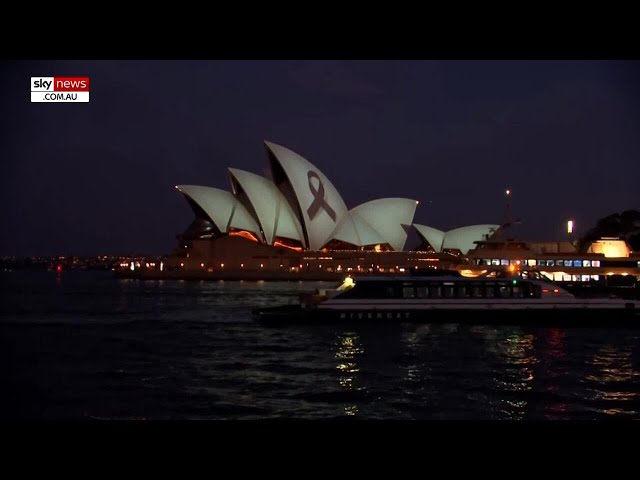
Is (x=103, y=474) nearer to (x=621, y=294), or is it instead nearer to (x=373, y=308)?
(x=373, y=308)

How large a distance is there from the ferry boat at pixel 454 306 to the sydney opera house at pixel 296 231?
33.6m

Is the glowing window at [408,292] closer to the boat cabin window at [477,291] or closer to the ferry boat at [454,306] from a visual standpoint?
the ferry boat at [454,306]

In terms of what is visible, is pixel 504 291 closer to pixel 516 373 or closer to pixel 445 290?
pixel 445 290

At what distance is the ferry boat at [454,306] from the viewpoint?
1817 cm

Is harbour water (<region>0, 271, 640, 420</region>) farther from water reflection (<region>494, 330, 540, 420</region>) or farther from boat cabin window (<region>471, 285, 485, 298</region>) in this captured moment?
boat cabin window (<region>471, 285, 485, 298</region>)

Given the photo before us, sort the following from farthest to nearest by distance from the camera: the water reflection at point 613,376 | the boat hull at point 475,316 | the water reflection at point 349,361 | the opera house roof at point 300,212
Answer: the opera house roof at point 300,212 → the boat hull at point 475,316 → the water reflection at point 349,361 → the water reflection at point 613,376

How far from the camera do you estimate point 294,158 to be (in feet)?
172

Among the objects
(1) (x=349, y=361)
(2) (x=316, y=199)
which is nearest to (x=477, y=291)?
(1) (x=349, y=361)

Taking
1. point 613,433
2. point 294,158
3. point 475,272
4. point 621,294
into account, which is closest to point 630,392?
point 613,433

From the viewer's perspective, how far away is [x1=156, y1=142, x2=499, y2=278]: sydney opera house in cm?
5428

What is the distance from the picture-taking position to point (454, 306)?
18.4 meters

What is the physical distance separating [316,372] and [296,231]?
156ft

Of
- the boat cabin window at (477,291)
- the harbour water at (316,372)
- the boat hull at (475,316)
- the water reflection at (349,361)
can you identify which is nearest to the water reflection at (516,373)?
the harbour water at (316,372)
